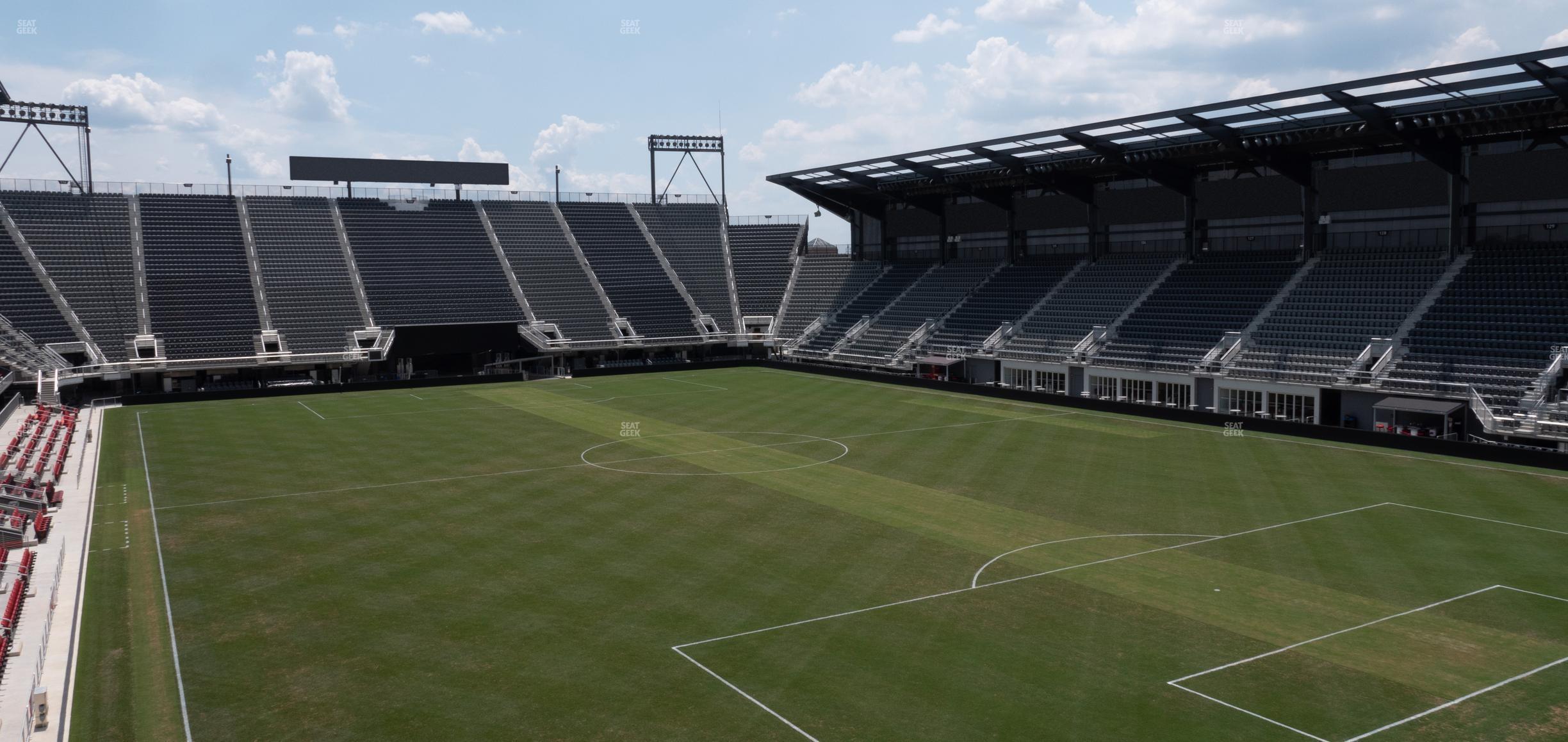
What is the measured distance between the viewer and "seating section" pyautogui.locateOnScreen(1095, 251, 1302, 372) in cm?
4509

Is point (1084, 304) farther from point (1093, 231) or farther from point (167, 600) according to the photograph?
point (167, 600)

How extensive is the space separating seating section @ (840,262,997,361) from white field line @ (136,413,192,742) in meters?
38.6

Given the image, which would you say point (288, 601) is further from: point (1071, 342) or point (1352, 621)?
point (1071, 342)

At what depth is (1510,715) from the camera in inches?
527

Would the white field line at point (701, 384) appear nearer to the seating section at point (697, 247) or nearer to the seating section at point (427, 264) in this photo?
the seating section at point (697, 247)

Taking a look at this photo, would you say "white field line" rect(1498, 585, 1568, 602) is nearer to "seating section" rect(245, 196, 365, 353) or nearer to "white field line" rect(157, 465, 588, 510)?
"white field line" rect(157, 465, 588, 510)

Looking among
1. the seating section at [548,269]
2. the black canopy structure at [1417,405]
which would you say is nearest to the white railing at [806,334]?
the seating section at [548,269]

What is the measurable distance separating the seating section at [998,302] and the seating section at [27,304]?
4610 centimetres

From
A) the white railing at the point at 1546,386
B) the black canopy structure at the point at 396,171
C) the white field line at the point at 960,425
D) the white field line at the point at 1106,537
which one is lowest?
the white field line at the point at 1106,537

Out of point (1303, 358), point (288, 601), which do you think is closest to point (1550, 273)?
point (1303, 358)

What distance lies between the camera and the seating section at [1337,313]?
3972cm

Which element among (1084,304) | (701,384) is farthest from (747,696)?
(1084,304)

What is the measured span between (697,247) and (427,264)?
20.2 m

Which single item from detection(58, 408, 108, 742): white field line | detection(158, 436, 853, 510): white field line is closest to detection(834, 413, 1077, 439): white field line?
detection(158, 436, 853, 510): white field line
